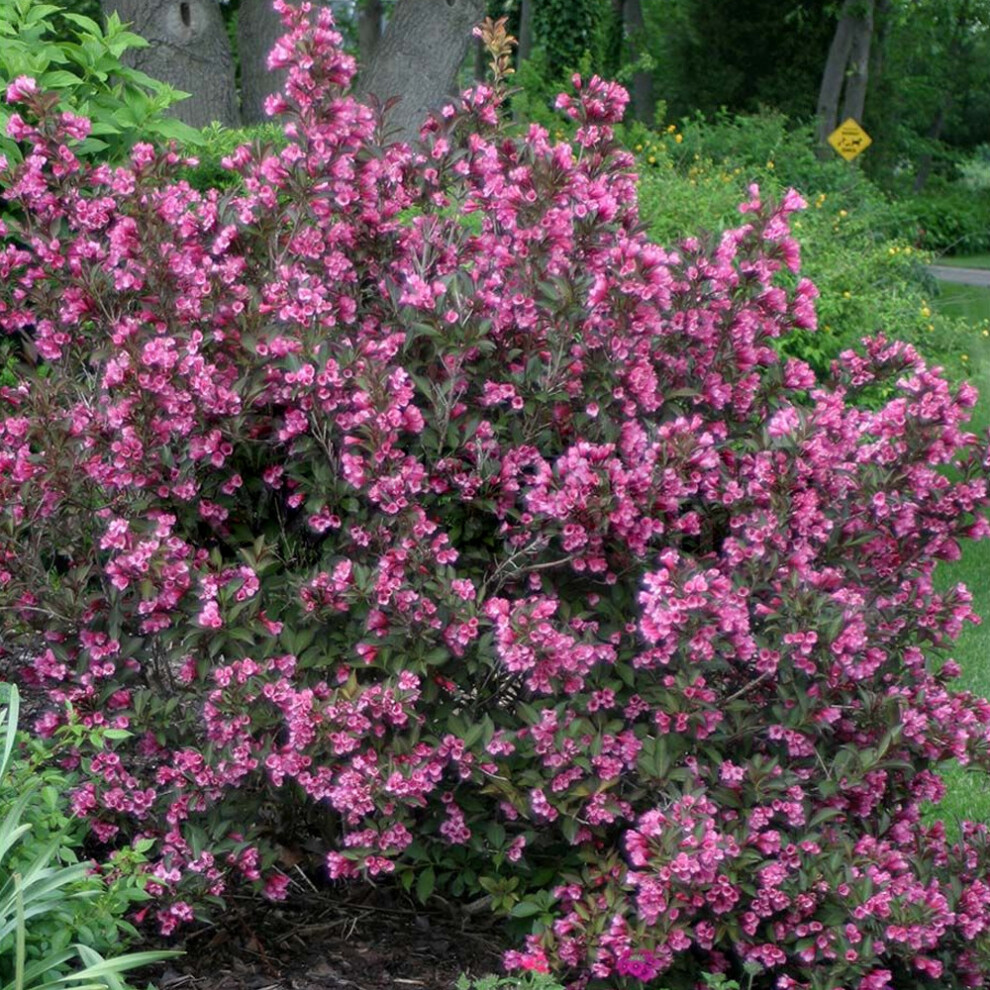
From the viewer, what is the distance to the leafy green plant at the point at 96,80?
4.67m

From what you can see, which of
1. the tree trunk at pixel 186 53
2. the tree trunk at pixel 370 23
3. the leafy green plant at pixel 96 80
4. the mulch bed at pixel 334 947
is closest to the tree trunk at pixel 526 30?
the tree trunk at pixel 370 23

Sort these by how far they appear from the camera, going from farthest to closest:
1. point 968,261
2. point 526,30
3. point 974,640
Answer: point 968,261 < point 526,30 < point 974,640

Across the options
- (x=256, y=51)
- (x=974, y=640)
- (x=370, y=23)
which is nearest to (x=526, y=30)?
(x=370, y=23)

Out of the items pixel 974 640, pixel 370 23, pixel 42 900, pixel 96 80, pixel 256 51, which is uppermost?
pixel 370 23

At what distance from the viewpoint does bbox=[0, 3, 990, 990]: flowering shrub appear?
305 cm

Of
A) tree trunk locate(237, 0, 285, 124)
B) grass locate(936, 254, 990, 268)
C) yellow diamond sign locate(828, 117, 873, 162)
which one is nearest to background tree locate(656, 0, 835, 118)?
grass locate(936, 254, 990, 268)

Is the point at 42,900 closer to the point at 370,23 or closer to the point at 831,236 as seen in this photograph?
the point at 831,236

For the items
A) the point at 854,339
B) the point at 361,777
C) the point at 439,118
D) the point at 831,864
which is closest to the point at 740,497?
the point at 831,864

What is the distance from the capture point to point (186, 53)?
30.9 ft

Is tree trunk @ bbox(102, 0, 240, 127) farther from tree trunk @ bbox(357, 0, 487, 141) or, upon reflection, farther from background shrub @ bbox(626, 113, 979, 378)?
background shrub @ bbox(626, 113, 979, 378)

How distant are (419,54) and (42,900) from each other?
27.6 feet

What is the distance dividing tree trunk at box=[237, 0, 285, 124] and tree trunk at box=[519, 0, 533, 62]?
16.3 m

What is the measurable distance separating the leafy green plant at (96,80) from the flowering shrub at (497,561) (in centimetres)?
120

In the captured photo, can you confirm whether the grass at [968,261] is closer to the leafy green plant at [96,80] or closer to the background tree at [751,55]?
the background tree at [751,55]
